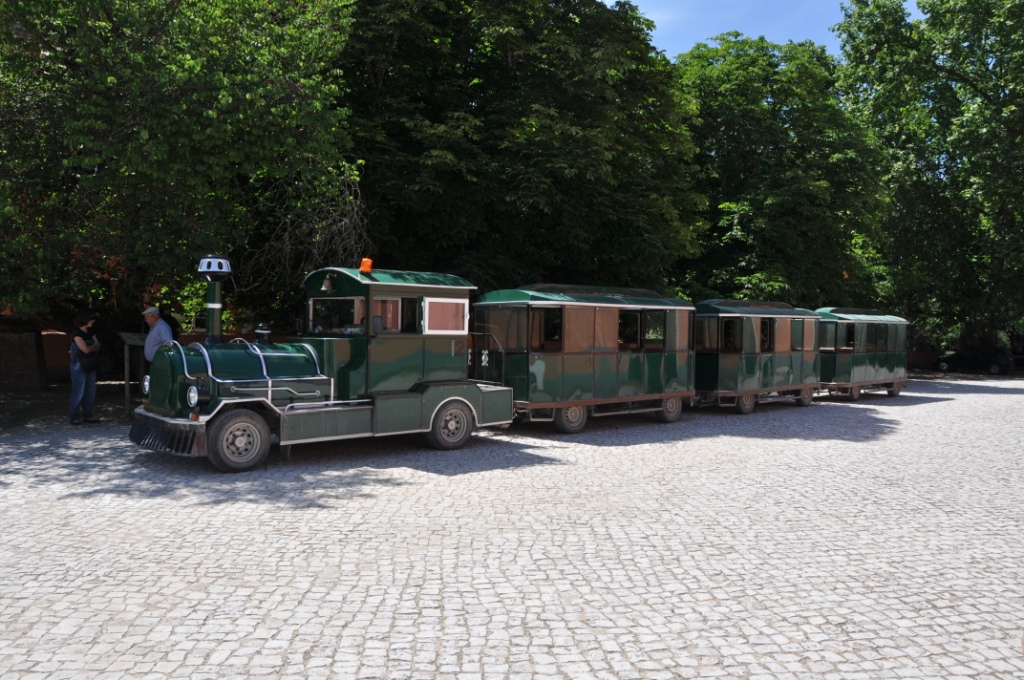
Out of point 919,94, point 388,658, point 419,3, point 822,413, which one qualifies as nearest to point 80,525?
point 388,658

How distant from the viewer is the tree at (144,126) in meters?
12.9

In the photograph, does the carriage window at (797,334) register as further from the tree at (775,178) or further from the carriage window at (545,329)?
the carriage window at (545,329)

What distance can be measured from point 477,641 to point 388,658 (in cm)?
56

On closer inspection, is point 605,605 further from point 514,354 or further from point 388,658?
point 514,354

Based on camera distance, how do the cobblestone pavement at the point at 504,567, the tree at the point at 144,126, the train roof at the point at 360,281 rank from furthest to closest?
the tree at the point at 144,126 → the train roof at the point at 360,281 → the cobblestone pavement at the point at 504,567

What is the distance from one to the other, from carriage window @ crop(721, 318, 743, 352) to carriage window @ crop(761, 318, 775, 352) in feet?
3.34

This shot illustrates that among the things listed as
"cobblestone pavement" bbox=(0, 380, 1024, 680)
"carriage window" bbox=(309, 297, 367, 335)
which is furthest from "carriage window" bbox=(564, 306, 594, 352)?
"carriage window" bbox=(309, 297, 367, 335)

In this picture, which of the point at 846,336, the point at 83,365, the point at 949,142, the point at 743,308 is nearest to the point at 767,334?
the point at 743,308

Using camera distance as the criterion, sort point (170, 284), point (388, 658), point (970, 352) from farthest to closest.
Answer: point (970, 352) → point (170, 284) → point (388, 658)

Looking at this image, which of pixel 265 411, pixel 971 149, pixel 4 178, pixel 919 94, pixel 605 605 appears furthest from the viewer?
pixel 919 94

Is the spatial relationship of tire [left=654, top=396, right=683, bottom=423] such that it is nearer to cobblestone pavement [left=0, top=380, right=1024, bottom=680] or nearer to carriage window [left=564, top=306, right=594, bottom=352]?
carriage window [left=564, top=306, right=594, bottom=352]

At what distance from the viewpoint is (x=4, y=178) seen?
13719 mm

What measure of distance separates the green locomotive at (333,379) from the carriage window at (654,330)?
4.32 meters

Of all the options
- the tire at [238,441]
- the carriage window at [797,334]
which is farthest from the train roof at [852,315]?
the tire at [238,441]
